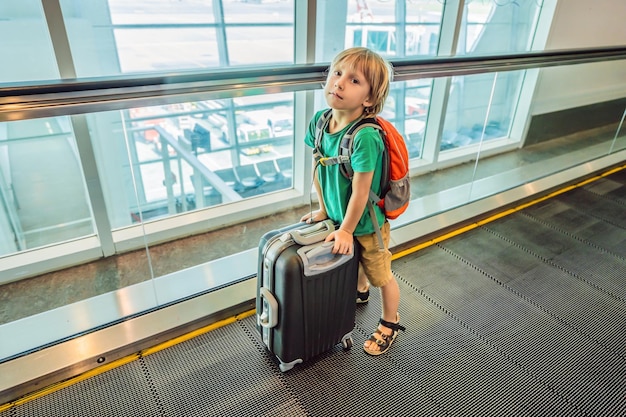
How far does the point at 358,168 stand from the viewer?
1.40 metres

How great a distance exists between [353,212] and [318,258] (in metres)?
0.22

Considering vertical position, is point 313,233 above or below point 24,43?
below

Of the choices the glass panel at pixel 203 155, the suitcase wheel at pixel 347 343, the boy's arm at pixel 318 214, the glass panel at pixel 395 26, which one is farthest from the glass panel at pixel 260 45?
the suitcase wheel at pixel 347 343

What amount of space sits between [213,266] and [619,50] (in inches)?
151

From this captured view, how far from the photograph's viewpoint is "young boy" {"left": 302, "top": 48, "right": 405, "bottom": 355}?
4.49 ft

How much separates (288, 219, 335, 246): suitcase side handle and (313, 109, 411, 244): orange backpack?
18 cm

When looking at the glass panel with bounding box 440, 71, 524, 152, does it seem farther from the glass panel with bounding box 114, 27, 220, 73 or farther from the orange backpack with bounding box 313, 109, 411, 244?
the glass panel with bounding box 114, 27, 220, 73

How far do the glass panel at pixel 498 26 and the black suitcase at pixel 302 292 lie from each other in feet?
12.3

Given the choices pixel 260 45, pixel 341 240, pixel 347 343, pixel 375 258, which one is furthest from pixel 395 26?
pixel 347 343

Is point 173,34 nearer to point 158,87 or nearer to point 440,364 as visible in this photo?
point 158,87

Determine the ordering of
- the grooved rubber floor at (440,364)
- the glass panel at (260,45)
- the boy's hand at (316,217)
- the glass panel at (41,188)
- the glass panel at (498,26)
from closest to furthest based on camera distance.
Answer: the grooved rubber floor at (440,364) → the boy's hand at (316,217) → the glass panel at (41,188) → the glass panel at (260,45) → the glass panel at (498,26)

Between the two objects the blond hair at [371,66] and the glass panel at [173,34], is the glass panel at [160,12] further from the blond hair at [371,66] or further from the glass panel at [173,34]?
the blond hair at [371,66]

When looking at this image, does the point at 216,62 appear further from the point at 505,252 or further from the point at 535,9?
the point at 535,9

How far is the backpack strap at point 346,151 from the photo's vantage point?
1430mm
